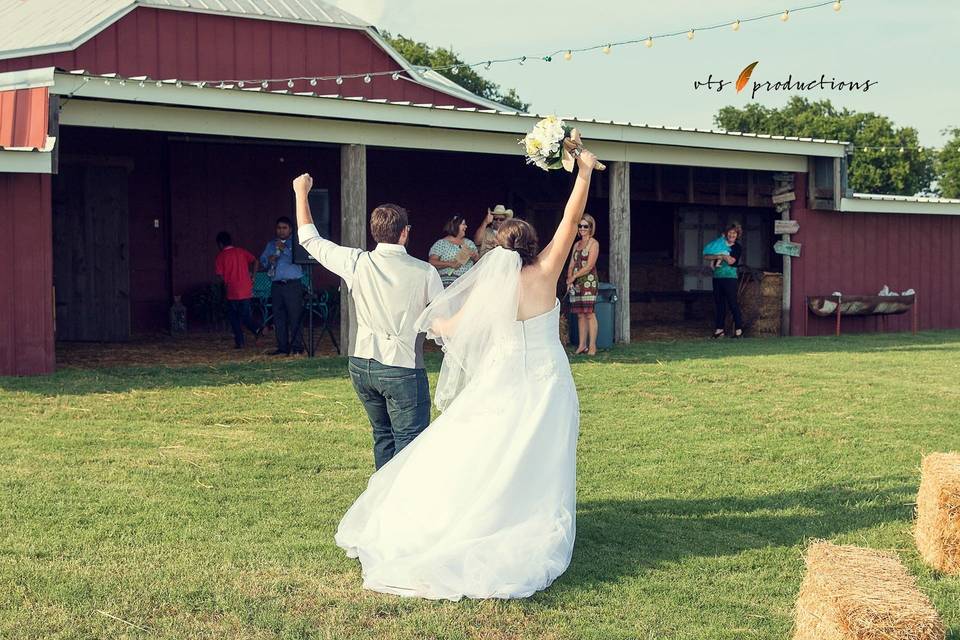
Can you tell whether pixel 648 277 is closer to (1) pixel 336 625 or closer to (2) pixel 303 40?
(2) pixel 303 40

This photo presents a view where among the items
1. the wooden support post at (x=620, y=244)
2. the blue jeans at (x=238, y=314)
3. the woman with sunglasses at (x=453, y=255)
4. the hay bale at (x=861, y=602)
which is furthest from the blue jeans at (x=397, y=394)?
the wooden support post at (x=620, y=244)

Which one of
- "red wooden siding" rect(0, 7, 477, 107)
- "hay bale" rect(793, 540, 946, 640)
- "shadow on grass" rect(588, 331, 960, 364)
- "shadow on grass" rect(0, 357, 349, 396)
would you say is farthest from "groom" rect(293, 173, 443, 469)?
"red wooden siding" rect(0, 7, 477, 107)

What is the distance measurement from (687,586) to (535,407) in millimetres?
1050

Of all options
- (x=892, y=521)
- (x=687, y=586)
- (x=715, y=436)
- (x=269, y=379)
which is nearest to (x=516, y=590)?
(x=687, y=586)

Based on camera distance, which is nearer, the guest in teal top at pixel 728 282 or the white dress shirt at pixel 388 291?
the white dress shirt at pixel 388 291

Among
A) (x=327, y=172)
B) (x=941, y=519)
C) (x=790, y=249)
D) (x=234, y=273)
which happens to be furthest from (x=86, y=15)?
(x=941, y=519)

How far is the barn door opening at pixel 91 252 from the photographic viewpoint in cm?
1591

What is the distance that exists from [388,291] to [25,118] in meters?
6.83

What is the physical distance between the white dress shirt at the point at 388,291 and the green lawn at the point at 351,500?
1.00 m

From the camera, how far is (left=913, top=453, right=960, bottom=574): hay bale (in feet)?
17.0

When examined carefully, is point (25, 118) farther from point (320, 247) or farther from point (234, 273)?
point (320, 247)

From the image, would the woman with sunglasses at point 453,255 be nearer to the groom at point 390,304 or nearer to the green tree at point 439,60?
the groom at point 390,304

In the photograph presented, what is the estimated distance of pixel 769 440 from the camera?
8.45m

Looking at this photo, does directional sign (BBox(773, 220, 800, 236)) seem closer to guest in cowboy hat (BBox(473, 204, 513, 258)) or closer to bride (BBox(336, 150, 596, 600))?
guest in cowboy hat (BBox(473, 204, 513, 258))
